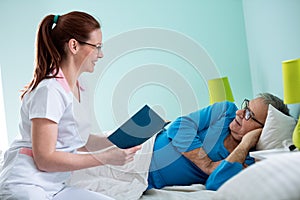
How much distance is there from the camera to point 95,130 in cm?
190

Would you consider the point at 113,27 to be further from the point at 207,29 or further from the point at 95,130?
the point at 95,130

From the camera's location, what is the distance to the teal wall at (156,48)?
3.31 meters

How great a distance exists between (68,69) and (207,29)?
1.99 metres

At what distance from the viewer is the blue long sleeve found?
6.76 ft

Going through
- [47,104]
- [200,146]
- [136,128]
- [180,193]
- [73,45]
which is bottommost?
[180,193]

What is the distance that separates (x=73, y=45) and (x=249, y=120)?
44.2 inches

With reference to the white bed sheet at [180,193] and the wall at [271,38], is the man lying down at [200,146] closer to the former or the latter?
the white bed sheet at [180,193]

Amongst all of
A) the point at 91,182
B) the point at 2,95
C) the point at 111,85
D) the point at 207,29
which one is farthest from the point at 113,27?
the point at 91,182

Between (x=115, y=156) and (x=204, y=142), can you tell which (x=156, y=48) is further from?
(x=115, y=156)

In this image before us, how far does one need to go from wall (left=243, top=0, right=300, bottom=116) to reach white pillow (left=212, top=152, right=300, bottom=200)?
197 cm

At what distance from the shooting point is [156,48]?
320 centimetres

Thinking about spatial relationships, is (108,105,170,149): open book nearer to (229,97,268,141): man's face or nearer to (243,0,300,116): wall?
(229,97,268,141): man's face

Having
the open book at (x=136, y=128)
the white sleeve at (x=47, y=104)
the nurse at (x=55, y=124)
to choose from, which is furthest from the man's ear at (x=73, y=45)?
the open book at (x=136, y=128)

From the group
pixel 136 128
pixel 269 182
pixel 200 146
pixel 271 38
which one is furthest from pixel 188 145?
pixel 269 182
